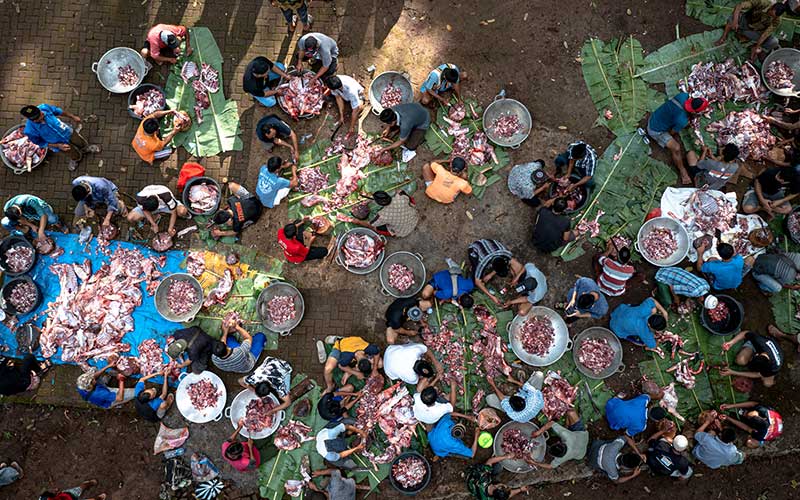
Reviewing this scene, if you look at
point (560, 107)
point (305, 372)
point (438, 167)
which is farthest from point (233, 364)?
point (560, 107)

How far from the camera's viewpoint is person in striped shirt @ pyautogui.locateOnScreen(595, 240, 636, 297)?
8633 millimetres

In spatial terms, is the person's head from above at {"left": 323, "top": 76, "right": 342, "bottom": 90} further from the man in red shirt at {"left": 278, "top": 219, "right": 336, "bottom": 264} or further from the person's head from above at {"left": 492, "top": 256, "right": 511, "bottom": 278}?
the person's head from above at {"left": 492, "top": 256, "right": 511, "bottom": 278}

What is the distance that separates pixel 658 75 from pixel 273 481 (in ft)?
32.7

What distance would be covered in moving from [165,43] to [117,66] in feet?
3.55

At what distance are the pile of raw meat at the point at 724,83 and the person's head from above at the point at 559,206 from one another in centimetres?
323

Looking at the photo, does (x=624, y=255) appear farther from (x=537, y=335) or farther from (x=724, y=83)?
(x=724, y=83)

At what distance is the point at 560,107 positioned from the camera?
9.62 metres

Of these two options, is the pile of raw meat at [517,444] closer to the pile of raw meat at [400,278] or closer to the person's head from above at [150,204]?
the pile of raw meat at [400,278]

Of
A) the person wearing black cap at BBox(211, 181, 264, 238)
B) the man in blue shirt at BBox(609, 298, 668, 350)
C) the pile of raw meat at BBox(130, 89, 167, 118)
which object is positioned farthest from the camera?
the pile of raw meat at BBox(130, 89, 167, 118)

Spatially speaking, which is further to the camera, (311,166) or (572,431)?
(311,166)

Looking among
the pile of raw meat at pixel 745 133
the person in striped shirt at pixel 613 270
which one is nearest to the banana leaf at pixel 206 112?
the person in striped shirt at pixel 613 270

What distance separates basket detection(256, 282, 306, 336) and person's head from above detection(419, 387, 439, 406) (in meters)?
2.49

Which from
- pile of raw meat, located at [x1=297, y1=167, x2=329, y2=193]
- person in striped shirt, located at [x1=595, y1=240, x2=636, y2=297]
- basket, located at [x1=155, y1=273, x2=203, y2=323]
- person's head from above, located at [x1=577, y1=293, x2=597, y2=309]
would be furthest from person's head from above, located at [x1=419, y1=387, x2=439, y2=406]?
basket, located at [x1=155, y1=273, x2=203, y2=323]

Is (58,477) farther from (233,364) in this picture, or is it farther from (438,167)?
(438,167)
